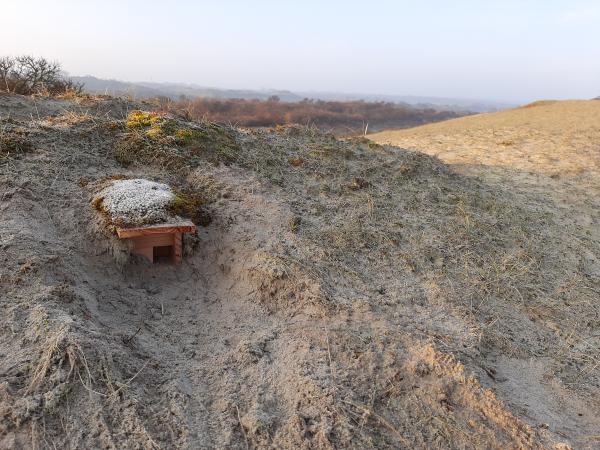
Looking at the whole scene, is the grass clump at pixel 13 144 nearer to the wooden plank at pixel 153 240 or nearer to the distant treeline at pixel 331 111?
the wooden plank at pixel 153 240

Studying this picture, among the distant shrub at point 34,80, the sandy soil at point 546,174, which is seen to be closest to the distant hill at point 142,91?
the distant shrub at point 34,80

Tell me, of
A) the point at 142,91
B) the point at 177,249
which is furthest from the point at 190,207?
the point at 142,91

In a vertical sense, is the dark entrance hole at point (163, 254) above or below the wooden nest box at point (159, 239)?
below

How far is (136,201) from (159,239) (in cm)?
42

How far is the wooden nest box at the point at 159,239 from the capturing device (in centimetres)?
386

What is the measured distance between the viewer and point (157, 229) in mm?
3910

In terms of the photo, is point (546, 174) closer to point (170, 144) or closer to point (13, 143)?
point (170, 144)

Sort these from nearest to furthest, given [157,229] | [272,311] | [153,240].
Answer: [272,311], [157,229], [153,240]

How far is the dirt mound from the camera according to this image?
8.92 feet

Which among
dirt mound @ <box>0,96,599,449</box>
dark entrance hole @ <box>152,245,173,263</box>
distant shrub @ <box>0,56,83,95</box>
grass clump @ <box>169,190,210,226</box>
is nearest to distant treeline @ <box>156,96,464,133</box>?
distant shrub @ <box>0,56,83,95</box>

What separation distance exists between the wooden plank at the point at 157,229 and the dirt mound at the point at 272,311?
301mm

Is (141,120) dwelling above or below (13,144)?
above

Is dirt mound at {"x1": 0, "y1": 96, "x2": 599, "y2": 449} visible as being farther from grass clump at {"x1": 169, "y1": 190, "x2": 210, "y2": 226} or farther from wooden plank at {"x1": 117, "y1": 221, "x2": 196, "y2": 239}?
A: wooden plank at {"x1": 117, "y1": 221, "x2": 196, "y2": 239}

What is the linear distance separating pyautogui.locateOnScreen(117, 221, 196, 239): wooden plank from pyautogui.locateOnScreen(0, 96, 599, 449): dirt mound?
30 centimetres
